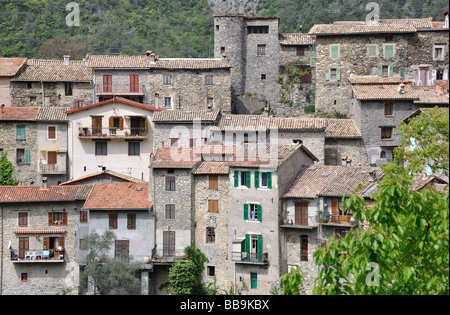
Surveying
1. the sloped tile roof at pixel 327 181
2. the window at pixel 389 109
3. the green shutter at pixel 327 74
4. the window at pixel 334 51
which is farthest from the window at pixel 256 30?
the sloped tile roof at pixel 327 181

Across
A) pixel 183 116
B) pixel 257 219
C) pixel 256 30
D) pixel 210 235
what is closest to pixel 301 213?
pixel 257 219

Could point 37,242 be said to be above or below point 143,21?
below

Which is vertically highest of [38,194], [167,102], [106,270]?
[167,102]

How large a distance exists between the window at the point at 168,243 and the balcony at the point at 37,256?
597 centimetres

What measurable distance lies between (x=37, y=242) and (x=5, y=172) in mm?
6876

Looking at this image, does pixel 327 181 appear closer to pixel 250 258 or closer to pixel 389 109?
pixel 250 258

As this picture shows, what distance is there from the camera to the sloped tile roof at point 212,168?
3984cm

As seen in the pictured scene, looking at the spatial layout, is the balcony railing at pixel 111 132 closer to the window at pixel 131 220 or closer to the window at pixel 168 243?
the window at pixel 131 220

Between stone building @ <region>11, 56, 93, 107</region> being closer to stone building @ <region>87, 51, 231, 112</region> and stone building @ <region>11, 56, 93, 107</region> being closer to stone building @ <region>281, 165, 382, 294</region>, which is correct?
stone building @ <region>87, 51, 231, 112</region>

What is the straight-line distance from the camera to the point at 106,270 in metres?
39.7

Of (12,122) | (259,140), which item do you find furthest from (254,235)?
(12,122)

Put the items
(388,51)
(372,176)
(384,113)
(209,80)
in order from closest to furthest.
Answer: (372,176), (384,113), (388,51), (209,80)

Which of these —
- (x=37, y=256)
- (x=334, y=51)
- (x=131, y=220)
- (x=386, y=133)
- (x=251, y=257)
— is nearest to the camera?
(x=251, y=257)

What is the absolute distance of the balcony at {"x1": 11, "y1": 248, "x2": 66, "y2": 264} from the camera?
41.4 m
